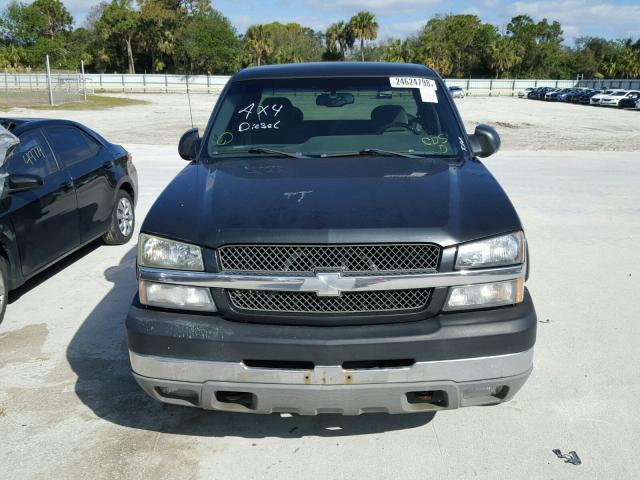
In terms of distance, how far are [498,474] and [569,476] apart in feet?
1.12

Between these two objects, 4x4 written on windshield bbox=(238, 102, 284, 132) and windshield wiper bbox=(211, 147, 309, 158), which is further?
4x4 written on windshield bbox=(238, 102, 284, 132)

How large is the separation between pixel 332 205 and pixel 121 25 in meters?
85.1

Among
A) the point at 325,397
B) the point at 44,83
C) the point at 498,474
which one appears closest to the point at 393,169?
the point at 325,397

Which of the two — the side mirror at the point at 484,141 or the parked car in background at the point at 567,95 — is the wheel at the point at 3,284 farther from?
the parked car in background at the point at 567,95

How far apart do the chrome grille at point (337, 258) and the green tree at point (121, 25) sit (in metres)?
83.8

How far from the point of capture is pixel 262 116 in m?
4.35

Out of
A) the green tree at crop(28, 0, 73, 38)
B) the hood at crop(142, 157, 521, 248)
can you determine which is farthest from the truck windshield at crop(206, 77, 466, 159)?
the green tree at crop(28, 0, 73, 38)

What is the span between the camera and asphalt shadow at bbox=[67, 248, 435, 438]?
3453mm

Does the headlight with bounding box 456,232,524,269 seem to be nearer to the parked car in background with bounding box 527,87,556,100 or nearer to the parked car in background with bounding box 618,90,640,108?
the parked car in background with bounding box 618,90,640,108

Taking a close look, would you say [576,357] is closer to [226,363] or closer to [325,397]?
[325,397]

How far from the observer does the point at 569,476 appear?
304 cm

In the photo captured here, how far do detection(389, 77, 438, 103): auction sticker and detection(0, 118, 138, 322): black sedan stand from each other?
3046 millimetres

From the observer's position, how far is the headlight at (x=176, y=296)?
9.57ft

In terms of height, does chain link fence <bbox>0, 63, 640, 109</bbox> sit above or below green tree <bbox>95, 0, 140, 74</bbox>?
below
